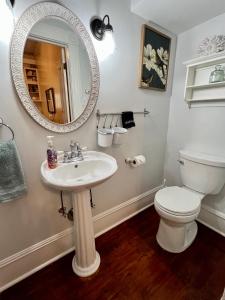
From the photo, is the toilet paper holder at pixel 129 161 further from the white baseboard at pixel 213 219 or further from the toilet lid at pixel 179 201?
the white baseboard at pixel 213 219

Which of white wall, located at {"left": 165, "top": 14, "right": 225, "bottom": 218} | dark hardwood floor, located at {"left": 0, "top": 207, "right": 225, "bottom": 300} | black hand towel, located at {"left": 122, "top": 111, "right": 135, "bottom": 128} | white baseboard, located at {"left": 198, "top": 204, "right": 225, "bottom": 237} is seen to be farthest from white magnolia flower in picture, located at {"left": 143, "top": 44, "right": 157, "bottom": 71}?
dark hardwood floor, located at {"left": 0, "top": 207, "right": 225, "bottom": 300}

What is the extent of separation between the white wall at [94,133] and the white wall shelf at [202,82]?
28 cm

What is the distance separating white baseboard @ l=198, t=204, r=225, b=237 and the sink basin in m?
1.29

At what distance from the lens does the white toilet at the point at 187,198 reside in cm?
133

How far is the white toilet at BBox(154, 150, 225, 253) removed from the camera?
1.33 m

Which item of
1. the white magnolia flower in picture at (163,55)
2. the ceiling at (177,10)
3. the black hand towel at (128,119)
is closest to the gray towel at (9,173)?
the black hand towel at (128,119)

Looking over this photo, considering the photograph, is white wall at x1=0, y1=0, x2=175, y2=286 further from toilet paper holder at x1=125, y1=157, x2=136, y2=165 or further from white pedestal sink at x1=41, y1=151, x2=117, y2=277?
white pedestal sink at x1=41, y1=151, x2=117, y2=277

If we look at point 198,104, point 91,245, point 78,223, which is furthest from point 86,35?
point 91,245

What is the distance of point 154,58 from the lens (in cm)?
159

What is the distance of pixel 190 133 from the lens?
1791 millimetres

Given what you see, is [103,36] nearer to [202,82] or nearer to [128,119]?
[128,119]

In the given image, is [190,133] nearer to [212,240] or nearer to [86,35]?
[212,240]

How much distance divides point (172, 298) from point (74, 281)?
73cm

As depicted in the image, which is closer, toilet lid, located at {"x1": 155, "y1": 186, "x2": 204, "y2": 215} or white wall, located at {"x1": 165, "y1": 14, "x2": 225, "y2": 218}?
toilet lid, located at {"x1": 155, "y1": 186, "x2": 204, "y2": 215}
